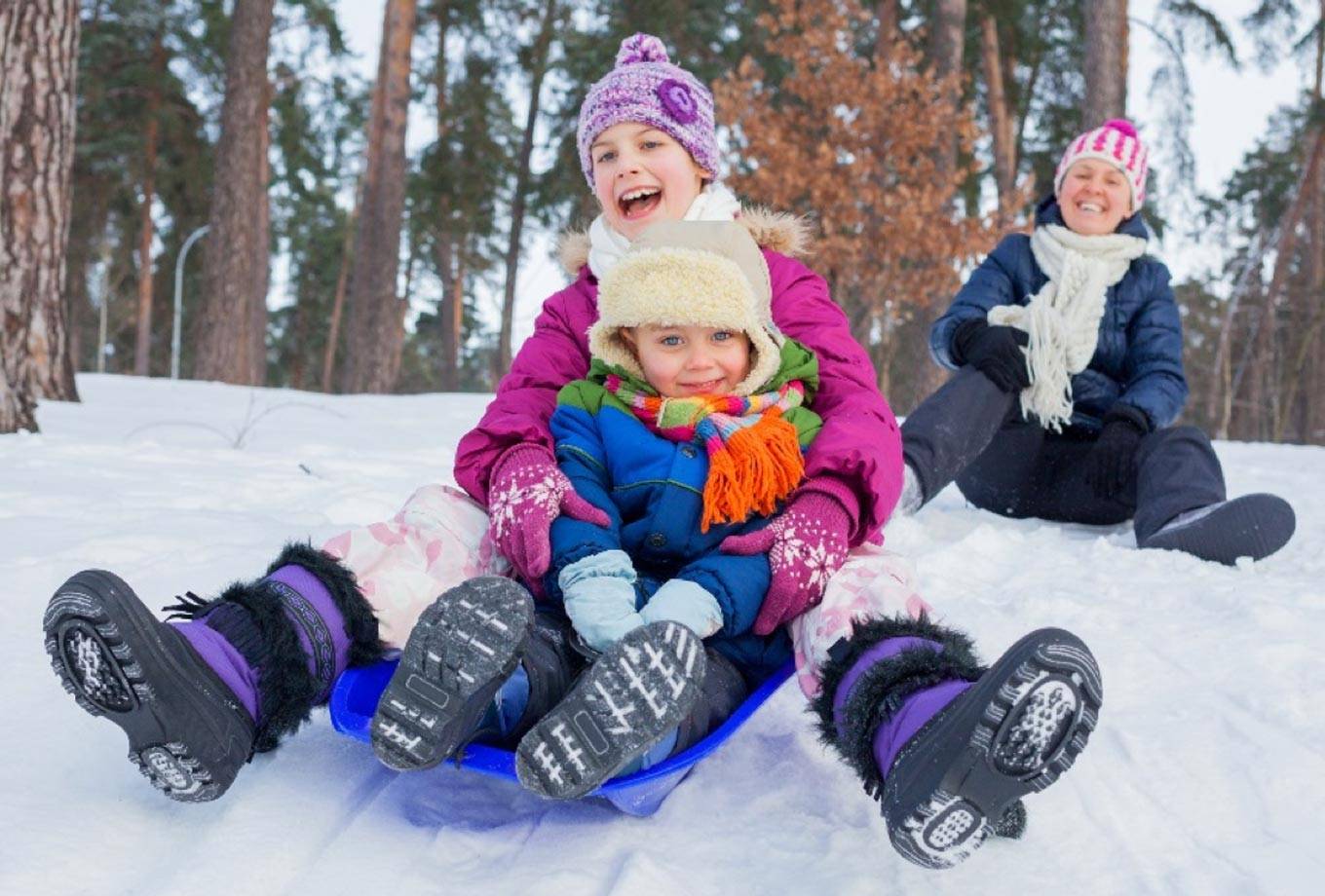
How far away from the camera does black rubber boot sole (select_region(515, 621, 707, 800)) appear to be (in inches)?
45.8

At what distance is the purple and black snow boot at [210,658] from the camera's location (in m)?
1.14

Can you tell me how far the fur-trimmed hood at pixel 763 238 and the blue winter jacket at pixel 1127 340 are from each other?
43.7 inches

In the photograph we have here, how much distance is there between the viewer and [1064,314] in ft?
10.1

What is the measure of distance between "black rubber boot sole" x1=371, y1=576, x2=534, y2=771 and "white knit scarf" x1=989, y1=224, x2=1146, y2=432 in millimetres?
2209

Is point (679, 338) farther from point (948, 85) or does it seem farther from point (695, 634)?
point (948, 85)

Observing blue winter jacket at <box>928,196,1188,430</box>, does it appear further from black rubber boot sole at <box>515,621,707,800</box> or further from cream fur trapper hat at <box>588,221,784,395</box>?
black rubber boot sole at <box>515,621,707,800</box>

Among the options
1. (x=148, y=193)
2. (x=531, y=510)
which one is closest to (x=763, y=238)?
(x=531, y=510)

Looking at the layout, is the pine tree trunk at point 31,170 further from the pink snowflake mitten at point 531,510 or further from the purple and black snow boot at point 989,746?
the purple and black snow boot at point 989,746

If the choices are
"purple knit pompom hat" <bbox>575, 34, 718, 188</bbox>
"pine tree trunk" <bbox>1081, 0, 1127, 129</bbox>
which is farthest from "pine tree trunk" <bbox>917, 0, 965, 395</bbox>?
"purple knit pompom hat" <bbox>575, 34, 718, 188</bbox>

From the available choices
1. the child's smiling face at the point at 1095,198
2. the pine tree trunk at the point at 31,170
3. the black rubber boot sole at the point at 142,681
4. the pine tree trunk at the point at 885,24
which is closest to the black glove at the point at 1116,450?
the child's smiling face at the point at 1095,198

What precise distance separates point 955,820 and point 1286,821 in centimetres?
59

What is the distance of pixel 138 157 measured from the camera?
1594 cm

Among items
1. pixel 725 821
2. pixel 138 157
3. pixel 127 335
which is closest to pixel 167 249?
pixel 138 157

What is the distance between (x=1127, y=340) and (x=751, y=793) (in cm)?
A: 226
